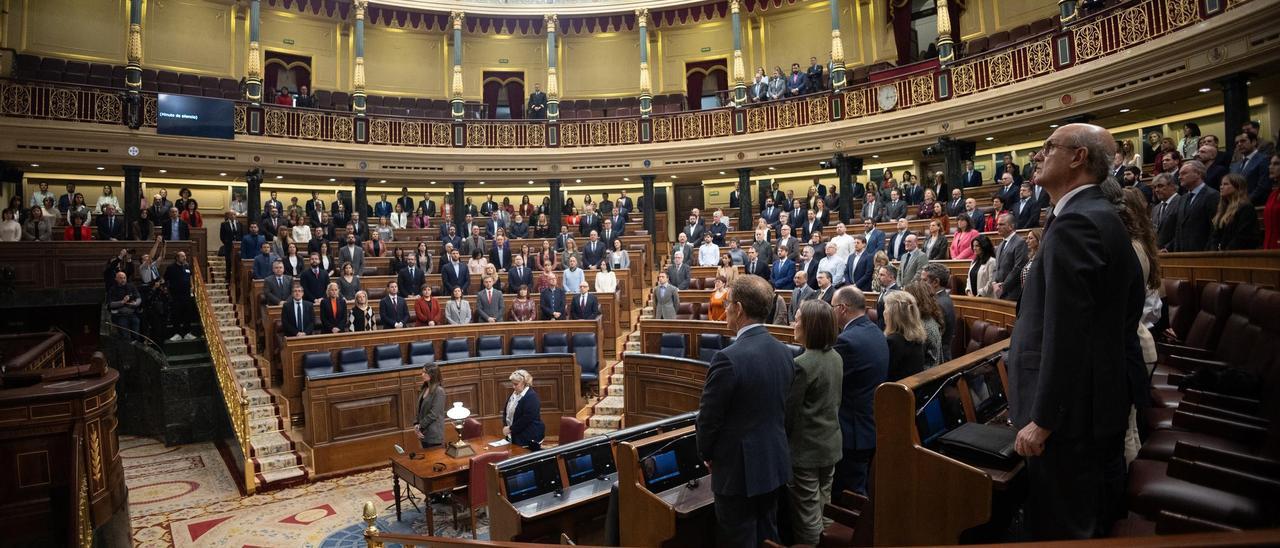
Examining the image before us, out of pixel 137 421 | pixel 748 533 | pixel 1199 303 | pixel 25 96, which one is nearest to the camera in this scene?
pixel 748 533

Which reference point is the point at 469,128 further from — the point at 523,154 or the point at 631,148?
the point at 631,148

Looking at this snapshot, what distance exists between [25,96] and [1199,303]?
15226mm

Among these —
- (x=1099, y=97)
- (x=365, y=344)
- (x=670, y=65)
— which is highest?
(x=670, y=65)

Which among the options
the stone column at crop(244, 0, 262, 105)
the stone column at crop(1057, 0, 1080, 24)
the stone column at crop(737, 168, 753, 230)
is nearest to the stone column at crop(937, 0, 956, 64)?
the stone column at crop(1057, 0, 1080, 24)

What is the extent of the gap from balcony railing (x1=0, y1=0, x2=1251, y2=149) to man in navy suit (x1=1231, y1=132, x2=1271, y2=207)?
3186mm

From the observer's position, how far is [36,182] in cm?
1302

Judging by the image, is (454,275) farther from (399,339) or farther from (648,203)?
(648,203)

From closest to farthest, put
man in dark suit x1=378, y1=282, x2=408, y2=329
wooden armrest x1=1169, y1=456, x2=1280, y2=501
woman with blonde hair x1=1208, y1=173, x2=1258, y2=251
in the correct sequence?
wooden armrest x1=1169, y1=456, x2=1280, y2=501, woman with blonde hair x1=1208, y1=173, x2=1258, y2=251, man in dark suit x1=378, y1=282, x2=408, y2=329

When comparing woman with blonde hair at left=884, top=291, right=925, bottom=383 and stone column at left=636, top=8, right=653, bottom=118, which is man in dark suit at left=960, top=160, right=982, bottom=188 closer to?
stone column at left=636, top=8, right=653, bottom=118

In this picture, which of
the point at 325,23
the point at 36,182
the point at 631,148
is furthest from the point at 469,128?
the point at 36,182

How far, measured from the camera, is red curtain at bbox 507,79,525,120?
17.6 m

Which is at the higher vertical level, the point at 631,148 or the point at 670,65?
the point at 670,65

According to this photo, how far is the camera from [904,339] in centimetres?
311

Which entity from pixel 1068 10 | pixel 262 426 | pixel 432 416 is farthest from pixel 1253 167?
pixel 262 426
